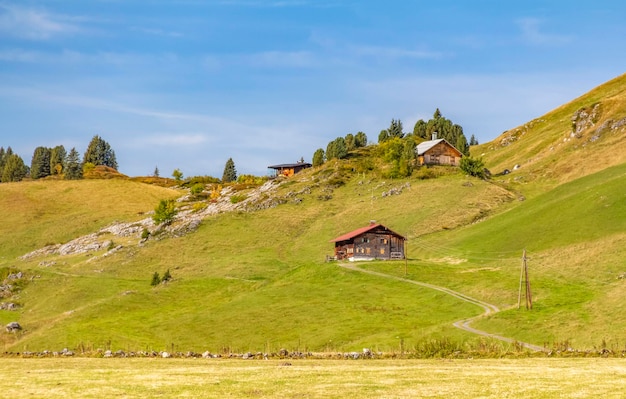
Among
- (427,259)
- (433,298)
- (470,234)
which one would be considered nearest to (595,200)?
(470,234)

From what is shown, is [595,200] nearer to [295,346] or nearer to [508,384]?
[295,346]

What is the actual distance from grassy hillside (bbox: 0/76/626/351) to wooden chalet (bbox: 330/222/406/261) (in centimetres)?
371

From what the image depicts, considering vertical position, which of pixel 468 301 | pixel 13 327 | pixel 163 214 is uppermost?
pixel 163 214

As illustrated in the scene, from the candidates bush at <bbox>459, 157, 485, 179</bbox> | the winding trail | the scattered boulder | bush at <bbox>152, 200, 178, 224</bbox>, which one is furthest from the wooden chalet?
bush at <bbox>152, 200, 178, 224</bbox>

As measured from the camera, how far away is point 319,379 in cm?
3322

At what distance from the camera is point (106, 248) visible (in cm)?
16738

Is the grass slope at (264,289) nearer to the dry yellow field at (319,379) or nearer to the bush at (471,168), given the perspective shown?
the bush at (471,168)

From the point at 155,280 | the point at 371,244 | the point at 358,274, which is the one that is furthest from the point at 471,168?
the point at 155,280

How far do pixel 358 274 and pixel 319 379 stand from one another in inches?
3188

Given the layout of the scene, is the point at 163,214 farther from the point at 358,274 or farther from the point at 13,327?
the point at 13,327

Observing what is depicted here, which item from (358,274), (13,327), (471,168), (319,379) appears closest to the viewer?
(319,379)

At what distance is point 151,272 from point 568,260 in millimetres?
80425

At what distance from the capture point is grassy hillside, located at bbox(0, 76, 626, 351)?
8150 cm

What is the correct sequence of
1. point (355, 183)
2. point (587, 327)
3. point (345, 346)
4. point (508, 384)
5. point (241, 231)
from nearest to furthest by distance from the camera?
point (508, 384), point (587, 327), point (345, 346), point (241, 231), point (355, 183)
